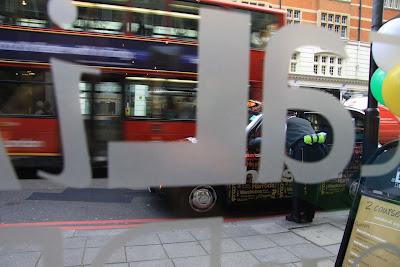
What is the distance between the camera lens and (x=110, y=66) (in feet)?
22.9

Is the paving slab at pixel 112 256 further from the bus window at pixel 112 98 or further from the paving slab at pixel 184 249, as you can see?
the bus window at pixel 112 98

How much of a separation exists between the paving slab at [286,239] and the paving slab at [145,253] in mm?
1257

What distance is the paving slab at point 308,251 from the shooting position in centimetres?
404

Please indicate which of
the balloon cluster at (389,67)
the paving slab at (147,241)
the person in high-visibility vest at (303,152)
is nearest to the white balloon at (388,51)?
the balloon cluster at (389,67)

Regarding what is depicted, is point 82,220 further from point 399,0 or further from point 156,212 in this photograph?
point 399,0

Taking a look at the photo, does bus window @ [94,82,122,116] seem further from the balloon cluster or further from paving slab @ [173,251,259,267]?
the balloon cluster

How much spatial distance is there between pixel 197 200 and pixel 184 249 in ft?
4.29

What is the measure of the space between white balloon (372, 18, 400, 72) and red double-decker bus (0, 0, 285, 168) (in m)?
2.54

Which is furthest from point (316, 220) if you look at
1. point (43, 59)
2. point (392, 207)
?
point (43, 59)

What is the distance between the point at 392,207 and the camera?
2.66m

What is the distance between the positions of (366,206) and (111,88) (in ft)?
15.9

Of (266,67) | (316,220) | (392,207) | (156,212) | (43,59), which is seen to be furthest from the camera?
(43,59)

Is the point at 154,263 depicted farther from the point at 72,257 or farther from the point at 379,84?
the point at 379,84

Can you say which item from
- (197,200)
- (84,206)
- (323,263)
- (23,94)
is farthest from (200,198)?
(23,94)
